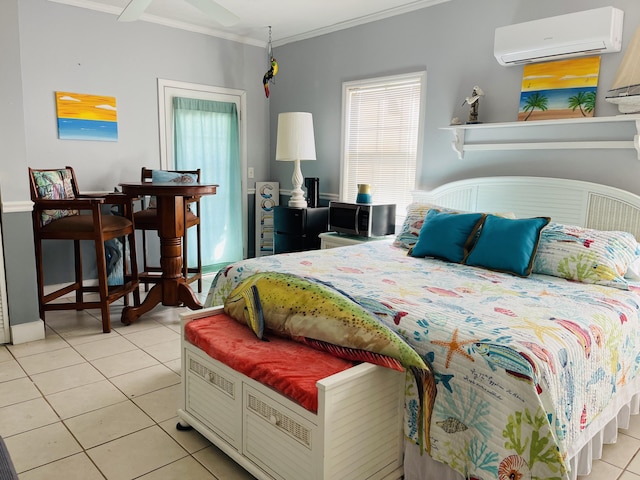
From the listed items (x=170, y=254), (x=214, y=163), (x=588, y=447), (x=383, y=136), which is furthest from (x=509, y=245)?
(x=214, y=163)

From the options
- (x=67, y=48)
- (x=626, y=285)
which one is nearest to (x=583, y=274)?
(x=626, y=285)

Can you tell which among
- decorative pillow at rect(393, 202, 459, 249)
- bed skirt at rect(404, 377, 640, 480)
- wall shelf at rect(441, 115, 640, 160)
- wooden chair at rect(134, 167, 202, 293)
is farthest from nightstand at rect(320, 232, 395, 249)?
bed skirt at rect(404, 377, 640, 480)

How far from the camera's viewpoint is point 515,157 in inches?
138

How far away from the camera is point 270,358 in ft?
Answer: 5.87

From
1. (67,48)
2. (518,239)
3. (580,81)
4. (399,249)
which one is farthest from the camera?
(67,48)

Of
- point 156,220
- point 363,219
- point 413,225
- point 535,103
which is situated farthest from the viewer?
point 363,219

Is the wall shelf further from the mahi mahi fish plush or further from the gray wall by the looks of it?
the mahi mahi fish plush

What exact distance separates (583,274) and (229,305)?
5.88ft

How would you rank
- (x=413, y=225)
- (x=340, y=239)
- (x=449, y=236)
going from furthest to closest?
1. (x=340, y=239)
2. (x=413, y=225)
3. (x=449, y=236)

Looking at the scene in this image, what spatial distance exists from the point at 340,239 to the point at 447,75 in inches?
62.5

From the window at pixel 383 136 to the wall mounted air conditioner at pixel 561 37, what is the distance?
34.1 inches

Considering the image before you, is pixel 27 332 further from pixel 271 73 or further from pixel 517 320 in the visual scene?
pixel 271 73

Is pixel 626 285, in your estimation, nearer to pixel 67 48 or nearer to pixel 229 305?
pixel 229 305

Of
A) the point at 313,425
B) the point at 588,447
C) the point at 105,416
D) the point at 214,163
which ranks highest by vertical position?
the point at 214,163
